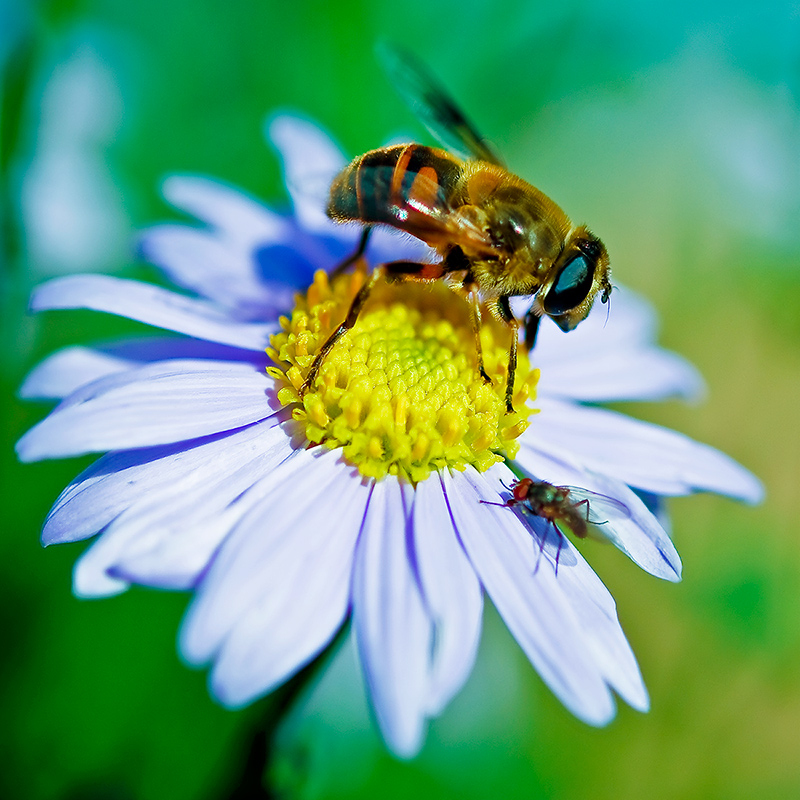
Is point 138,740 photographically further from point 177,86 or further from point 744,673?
point 177,86

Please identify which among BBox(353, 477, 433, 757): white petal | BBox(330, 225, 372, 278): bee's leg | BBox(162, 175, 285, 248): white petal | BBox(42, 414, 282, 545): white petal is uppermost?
BBox(330, 225, 372, 278): bee's leg

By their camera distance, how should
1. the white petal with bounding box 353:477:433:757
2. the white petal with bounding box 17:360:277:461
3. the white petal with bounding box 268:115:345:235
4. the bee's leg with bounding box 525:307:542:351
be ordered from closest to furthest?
the white petal with bounding box 353:477:433:757, the white petal with bounding box 17:360:277:461, the bee's leg with bounding box 525:307:542:351, the white petal with bounding box 268:115:345:235

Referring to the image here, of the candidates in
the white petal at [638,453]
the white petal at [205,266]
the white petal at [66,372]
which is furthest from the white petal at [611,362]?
the white petal at [66,372]

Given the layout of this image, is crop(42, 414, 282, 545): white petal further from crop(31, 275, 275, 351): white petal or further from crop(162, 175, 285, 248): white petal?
crop(162, 175, 285, 248): white petal

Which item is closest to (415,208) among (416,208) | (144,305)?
(416,208)

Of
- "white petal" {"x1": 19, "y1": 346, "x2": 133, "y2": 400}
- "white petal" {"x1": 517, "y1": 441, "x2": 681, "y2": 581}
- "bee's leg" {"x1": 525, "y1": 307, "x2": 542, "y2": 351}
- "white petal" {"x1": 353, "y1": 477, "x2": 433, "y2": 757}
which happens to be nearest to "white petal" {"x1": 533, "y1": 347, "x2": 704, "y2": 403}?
"bee's leg" {"x1": 525, "y1": 307, "x2": 542, "y2": 351}

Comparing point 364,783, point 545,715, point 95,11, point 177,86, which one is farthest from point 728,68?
point 364,783
